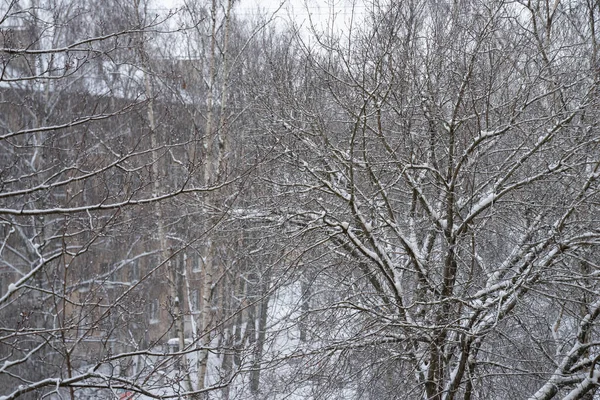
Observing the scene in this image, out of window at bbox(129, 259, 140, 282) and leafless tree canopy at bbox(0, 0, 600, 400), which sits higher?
leafless tree canopy at bbox(0, 0, 600, 400)

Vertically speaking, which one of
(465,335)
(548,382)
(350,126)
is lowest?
(548,382)

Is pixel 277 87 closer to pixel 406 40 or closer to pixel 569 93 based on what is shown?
pixel 406 40

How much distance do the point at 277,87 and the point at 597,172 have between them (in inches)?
160

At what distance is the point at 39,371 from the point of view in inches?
441

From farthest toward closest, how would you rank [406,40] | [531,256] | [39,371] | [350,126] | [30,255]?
Answer: [30,255], [39,371], [350,126], [406,40], [531,256]

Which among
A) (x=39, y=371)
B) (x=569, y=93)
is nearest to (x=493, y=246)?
(x=569, y=93)

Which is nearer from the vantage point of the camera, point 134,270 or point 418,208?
point 418,208

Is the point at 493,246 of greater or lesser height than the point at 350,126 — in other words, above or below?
below

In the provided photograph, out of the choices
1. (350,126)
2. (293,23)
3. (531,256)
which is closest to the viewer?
(531,256)

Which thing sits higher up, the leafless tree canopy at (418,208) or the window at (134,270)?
the leafless tree canopy at (418,208)

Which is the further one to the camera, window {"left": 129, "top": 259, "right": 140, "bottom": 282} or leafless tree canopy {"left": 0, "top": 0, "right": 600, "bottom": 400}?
window {"left": 129, "top": 259, "right": 140, "bottom": 282}

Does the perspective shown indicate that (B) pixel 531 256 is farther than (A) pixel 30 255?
No

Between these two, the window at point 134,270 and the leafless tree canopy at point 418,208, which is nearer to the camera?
the leafless tree canopy at point 418,208

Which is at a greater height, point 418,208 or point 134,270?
point 418,208
